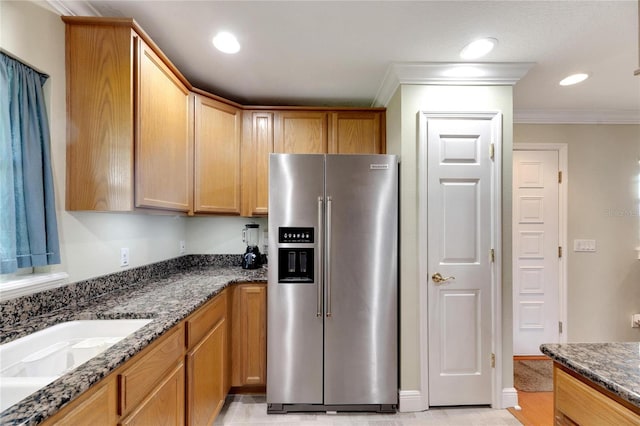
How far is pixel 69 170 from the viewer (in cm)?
139

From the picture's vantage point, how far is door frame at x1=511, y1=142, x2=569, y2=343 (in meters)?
2.76

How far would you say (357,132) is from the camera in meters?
A: 2.48

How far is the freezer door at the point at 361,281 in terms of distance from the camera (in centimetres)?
194

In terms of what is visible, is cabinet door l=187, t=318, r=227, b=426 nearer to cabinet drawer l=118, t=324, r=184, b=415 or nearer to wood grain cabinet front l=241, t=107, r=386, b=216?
cabinet drawer l=118, t=324, r=184, b=415

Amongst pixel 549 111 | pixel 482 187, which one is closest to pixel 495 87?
pixel 482 187

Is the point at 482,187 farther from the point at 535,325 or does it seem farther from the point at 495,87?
the point at 535,325

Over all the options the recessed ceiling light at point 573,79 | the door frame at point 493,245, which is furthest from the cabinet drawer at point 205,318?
the recessed ceiling light at point 573,79

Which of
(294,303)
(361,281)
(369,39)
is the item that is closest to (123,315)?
(294,303)

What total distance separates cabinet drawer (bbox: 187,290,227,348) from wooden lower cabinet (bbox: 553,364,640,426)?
1.55 metres

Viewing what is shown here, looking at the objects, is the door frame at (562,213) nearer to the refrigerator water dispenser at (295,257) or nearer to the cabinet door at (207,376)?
the refrigerator water dispenser at (295,257)

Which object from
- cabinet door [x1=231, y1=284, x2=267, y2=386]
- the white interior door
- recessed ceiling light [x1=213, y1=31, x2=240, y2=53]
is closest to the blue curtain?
recessed ceiling light [x1=213, y1=31, x2=240, y2=53]

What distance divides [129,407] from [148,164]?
1.17 m

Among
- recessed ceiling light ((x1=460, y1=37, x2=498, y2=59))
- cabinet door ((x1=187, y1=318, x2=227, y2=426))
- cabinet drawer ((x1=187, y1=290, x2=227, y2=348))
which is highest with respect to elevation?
recessed ceiling light ((x1=460, y1=37, x2=498, y2=59))

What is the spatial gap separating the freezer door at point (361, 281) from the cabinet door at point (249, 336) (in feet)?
1.74
